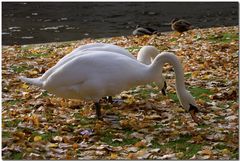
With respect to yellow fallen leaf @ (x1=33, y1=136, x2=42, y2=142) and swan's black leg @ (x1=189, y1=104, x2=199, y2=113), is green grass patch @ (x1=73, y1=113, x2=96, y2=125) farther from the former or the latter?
swan's black leg @ (x1=189, y1=104, x2=199, y2=113)

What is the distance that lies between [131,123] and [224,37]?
7746 mm

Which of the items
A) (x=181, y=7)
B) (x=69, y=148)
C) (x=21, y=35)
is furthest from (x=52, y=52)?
(x=181, y=7)

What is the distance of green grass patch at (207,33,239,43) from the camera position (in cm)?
1327

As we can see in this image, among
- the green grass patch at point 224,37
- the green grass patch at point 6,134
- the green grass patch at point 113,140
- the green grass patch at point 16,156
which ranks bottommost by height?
the green grass patch at point 16,156

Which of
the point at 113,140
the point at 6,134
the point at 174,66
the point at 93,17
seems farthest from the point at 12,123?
the point at 93,17

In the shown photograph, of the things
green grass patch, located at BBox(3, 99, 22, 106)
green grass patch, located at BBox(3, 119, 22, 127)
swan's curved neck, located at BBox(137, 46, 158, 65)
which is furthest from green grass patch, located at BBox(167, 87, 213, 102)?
green grass patch, located at BBox(3, 119, 22, 127)

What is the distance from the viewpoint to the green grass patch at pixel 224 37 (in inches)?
522

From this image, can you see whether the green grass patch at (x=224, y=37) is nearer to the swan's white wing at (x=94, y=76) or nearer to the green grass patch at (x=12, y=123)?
the swan's white wing at (x=94, y=76)

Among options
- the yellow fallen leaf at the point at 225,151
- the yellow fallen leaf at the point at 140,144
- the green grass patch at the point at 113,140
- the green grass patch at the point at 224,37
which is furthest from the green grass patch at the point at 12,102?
the green grass patch at the point at 224,37

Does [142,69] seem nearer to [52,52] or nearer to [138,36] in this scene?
[52,52]

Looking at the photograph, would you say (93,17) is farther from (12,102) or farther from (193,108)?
(193,108)

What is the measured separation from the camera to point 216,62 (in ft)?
34.6

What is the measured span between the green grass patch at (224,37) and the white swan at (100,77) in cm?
686

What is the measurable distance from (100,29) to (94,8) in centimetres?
619
